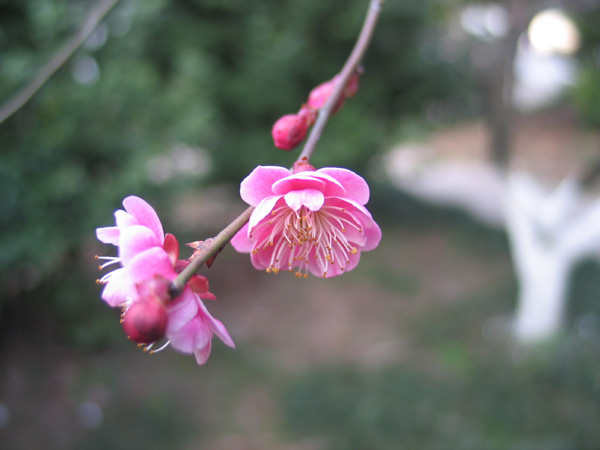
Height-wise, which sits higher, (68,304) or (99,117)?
(99,117)

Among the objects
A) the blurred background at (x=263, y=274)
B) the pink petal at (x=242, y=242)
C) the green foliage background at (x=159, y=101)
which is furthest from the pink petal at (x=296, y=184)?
the blurred background at (x=263, y=274)

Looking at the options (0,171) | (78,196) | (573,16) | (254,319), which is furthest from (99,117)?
(573,16)

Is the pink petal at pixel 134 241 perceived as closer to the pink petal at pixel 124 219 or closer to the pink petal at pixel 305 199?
the pink petal at pixel 124 219

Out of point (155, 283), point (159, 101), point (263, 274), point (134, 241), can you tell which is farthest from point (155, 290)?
point (263, 274)

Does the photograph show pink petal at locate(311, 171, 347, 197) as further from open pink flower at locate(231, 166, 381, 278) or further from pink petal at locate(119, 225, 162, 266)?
pink petal at locate(119, 225, 162, 266)

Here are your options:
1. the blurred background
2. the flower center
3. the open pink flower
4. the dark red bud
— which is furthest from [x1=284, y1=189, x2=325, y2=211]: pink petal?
the blurred background

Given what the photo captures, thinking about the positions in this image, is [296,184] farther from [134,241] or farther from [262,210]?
[134,241]

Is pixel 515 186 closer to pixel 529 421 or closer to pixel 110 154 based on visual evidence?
pixel 529 421
